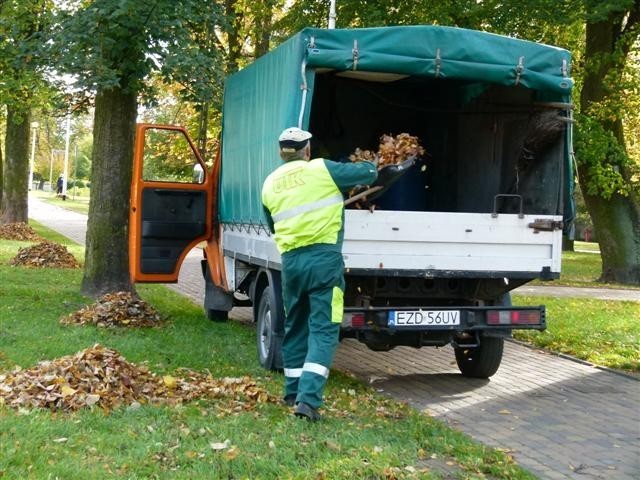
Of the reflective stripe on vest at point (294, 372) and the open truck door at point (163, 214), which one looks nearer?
the reflective stripe on vest at point (294, 372)

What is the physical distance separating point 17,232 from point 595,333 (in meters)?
18.0

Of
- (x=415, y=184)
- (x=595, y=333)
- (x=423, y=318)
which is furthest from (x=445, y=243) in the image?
(x=595, y=333)

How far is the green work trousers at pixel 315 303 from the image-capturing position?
6.25 meters

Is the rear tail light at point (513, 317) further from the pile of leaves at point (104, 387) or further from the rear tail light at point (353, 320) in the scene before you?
the pile of leaves at point (104, 387)

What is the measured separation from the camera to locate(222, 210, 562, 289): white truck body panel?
24.6 feet

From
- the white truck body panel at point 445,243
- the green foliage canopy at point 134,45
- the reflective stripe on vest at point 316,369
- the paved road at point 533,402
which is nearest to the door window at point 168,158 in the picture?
the green foliage canopy at point 134,45

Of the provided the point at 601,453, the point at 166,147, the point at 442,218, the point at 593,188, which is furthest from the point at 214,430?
the point at 593,188

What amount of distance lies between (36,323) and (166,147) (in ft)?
14.6

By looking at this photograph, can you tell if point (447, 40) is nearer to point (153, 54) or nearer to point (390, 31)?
point (390, 31)

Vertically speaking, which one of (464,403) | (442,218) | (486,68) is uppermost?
(486,68)

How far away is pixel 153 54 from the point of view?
1120cm

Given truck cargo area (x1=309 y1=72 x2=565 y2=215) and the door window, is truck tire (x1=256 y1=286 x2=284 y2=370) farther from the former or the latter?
the door window

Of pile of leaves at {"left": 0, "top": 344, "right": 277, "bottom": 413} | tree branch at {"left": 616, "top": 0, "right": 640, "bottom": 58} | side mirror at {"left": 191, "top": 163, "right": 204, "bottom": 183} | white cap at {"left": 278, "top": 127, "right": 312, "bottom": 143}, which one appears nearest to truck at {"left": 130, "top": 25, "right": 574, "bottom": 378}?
side mirror at {"left": 191, "top": 163, "right": 204, "bottom": 183}

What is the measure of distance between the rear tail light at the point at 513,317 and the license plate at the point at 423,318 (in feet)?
1.01
